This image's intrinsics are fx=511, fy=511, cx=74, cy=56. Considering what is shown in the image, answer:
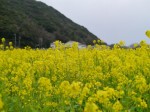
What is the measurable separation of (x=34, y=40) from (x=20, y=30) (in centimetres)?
102

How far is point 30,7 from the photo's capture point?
46875 mm

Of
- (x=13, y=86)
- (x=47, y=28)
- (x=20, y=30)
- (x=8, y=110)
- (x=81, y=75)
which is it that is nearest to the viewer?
(x=8, y=110)

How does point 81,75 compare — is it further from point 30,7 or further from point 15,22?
point 30,7

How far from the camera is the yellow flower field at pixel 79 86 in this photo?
424cm

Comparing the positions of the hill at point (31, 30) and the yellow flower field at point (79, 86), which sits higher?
the hill at point (31, 30)

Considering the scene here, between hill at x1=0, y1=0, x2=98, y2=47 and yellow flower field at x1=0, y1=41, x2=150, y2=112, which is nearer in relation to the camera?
yellow flower field at x1=0, y1=41, x2=150, y2=112

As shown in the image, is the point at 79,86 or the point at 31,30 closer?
the point at 79,86

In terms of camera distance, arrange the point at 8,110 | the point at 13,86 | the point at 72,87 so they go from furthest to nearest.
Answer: the point at 13,86 → the point at 8,110 → the point at 72,87

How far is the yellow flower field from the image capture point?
4242mm

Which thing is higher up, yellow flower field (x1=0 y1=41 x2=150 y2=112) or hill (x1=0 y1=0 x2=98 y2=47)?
hill (x1=0 y1=0 x2=98 y2=47)

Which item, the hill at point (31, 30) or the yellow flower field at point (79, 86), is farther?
the hill at point (31, 30)

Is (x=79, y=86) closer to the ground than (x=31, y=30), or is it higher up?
closer to the ground

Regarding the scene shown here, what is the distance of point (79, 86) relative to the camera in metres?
3.64

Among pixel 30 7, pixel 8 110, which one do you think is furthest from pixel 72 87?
pixel 30 7
